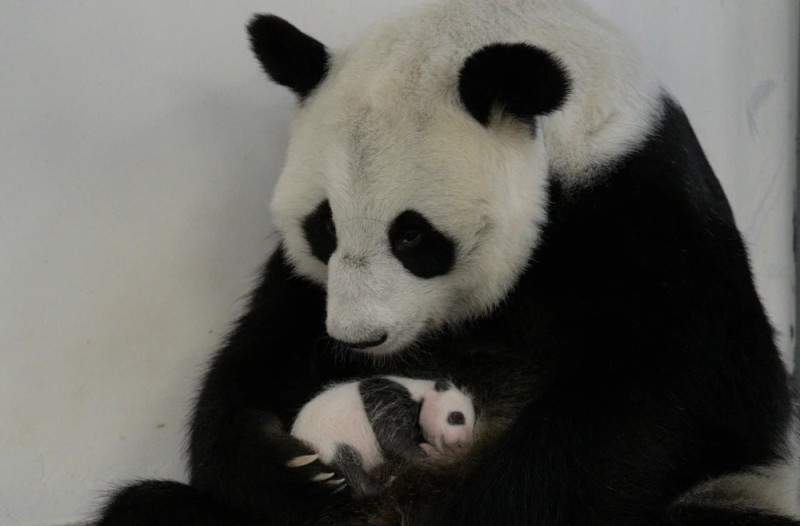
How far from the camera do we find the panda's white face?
1.96 meters

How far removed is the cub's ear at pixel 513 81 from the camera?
6.00 feet

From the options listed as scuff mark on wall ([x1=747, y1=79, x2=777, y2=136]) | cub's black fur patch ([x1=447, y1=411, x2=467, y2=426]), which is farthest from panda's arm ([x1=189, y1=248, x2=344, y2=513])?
scuff mark on wall ([x1=747, y1=79, x2=777, y2=136])

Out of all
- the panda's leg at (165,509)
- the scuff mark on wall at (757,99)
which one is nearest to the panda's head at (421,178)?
the panda's leg at (165,509)

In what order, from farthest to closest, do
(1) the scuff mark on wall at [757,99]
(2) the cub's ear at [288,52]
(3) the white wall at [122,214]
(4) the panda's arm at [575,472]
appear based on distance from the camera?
(1) the scuff mark on wall at [757,99] → (3) the white wall at [122,214] → (2) the cub's ear at [288,52] → (4) the panda's arm at [575,472]

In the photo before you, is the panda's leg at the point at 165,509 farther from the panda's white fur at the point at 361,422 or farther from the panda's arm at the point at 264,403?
the panda's white fur at the point at 361,422

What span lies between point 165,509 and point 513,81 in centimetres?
111

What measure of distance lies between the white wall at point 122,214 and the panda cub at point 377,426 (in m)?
0.64

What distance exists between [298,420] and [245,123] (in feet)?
2.91

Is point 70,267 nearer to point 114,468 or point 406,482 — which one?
point 114,468

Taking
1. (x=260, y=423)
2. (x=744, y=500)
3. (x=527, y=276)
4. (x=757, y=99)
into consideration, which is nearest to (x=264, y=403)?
(x=260, y=423)

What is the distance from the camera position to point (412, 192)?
6.44 feet

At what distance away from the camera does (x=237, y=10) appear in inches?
103

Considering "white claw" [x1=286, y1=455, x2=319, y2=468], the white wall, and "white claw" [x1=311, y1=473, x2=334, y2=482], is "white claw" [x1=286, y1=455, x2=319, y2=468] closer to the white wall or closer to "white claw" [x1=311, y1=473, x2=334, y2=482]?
"white claw" [x1=311, y1=473, x2=334, y2=482]

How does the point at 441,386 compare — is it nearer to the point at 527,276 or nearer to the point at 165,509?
the point at 527,276
